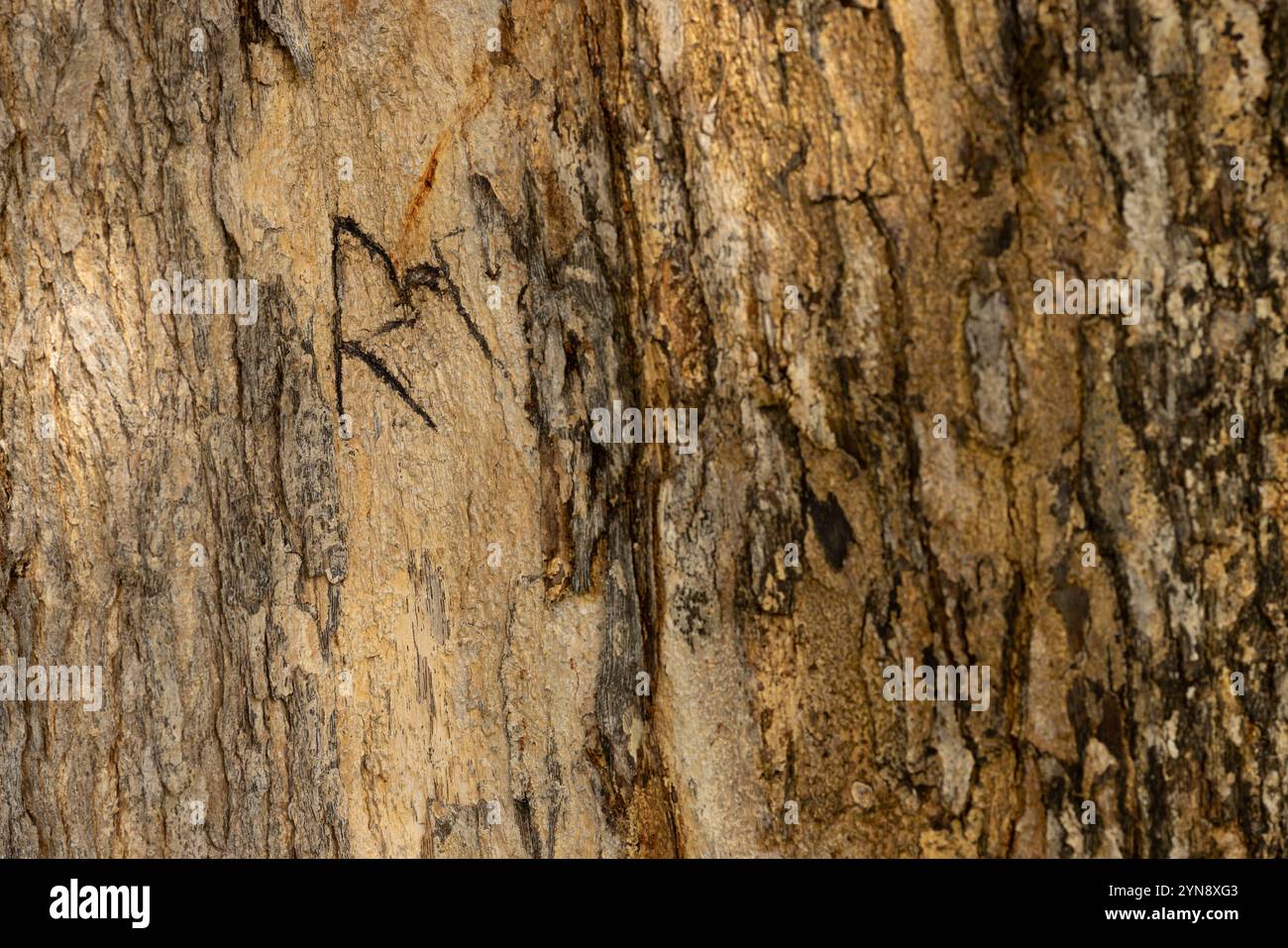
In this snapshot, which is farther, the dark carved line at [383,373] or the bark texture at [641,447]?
the dark carved line at [383,373]

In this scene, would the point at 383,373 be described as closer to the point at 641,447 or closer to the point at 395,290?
the point at 395,290

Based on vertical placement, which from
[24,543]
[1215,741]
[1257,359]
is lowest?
[1215,741]

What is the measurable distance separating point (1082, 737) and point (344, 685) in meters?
1.19

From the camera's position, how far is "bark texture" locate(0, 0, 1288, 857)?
60.4 inches

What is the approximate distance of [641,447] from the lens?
1.66m

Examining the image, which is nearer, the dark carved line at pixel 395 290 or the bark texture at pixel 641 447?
the bark texture at pixel 641 447

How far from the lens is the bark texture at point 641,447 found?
153 cm

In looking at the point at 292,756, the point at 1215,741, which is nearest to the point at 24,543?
the point at 292,756

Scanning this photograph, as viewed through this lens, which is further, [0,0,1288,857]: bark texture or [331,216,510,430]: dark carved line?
[331,216,510,430]: dark carved line

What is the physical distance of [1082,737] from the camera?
158 centimetres

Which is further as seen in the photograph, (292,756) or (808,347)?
(292,756)

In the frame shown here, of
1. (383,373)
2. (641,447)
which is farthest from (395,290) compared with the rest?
(641,447)

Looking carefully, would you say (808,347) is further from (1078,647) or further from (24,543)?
(24,543)

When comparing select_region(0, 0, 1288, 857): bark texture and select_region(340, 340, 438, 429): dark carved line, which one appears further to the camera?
select_region(340, 340, 438, 429): dark carved line
